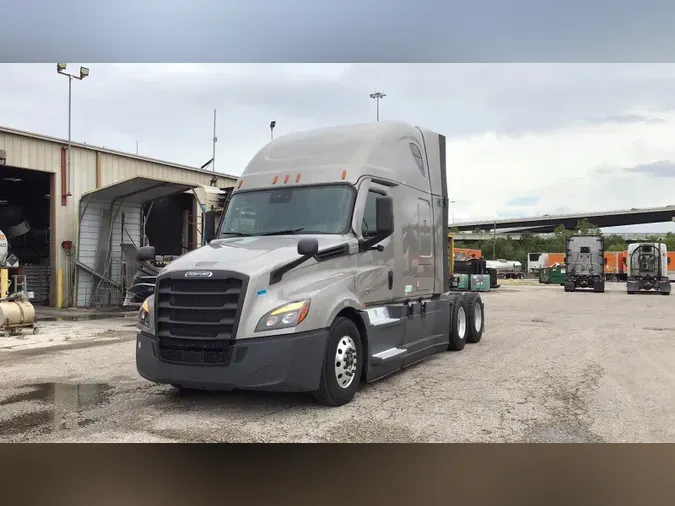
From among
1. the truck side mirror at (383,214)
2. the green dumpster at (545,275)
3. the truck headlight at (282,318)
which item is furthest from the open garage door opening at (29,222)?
the green dumpster at (545,275)

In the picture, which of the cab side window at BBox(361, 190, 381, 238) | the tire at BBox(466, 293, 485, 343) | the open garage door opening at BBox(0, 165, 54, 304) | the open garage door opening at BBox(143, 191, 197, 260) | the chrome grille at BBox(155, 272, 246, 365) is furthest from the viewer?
the open garage door opening at BBox(143, 191, 197, 260)

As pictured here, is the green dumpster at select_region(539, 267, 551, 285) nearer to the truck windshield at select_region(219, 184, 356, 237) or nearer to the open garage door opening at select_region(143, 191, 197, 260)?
the open garage door opening at select_region(143, 191, 197, 260)

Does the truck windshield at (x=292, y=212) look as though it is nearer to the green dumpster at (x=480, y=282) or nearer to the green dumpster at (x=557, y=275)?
the green dumpster at (x=480, y=282)

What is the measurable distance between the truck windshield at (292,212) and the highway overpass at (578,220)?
102 m

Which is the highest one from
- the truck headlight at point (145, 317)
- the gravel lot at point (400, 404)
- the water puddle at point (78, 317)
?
the truck headlight at point (145, 317)

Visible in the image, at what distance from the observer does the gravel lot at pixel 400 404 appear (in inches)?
216

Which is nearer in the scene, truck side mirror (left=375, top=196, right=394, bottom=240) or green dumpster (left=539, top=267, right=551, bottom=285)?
truck side mirror (left=375, top=196, right=394, bottom=240)

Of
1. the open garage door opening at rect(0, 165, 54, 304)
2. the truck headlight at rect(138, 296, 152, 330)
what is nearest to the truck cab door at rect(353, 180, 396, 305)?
the truck headlight at rect(138, 296, 152, 330)

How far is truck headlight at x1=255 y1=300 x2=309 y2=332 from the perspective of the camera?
19.5ft

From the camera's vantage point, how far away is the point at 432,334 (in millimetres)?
9312

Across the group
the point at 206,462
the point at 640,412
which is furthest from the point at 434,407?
the point at 206,462

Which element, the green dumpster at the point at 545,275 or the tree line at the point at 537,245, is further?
the tree line at the point at 537,245

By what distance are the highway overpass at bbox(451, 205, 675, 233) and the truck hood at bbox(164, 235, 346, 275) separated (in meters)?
102

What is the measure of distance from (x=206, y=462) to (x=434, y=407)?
2.68m
